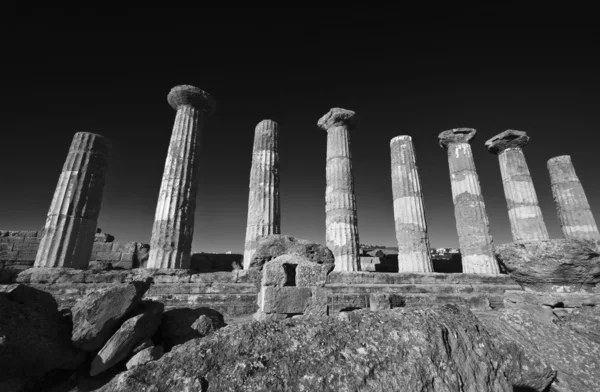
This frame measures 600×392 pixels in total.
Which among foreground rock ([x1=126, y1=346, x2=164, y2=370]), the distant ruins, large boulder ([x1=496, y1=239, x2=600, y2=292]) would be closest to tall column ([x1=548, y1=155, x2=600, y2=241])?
the distant ruins

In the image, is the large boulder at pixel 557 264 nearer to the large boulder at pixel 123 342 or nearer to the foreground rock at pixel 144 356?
the foreground rock at pixel 144 356

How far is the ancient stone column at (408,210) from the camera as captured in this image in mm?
10945

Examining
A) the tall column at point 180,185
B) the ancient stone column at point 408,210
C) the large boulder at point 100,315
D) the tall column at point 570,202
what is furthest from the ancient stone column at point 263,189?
the tall column at point 570,202

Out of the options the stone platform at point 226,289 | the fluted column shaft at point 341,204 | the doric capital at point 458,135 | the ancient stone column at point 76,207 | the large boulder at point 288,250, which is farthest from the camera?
the doric capital at point 458,135

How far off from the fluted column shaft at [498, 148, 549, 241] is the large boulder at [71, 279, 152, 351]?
1550cm

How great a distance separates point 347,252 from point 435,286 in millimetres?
3222

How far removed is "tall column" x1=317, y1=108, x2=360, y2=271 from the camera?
34.2 feet

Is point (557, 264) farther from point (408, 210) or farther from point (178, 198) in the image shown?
point (178, 198)

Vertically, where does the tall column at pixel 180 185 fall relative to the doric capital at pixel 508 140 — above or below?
below

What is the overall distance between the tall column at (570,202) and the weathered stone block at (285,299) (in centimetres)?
1627

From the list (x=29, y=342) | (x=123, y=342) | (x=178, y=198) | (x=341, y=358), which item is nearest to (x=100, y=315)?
(x=123, y=342)

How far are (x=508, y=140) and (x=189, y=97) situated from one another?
603 inches

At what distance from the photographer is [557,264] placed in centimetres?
502

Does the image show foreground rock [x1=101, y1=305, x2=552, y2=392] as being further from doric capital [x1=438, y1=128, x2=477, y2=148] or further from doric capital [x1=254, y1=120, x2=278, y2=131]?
doric capital [x1=438, y1=128, x2=477, y2=148]
